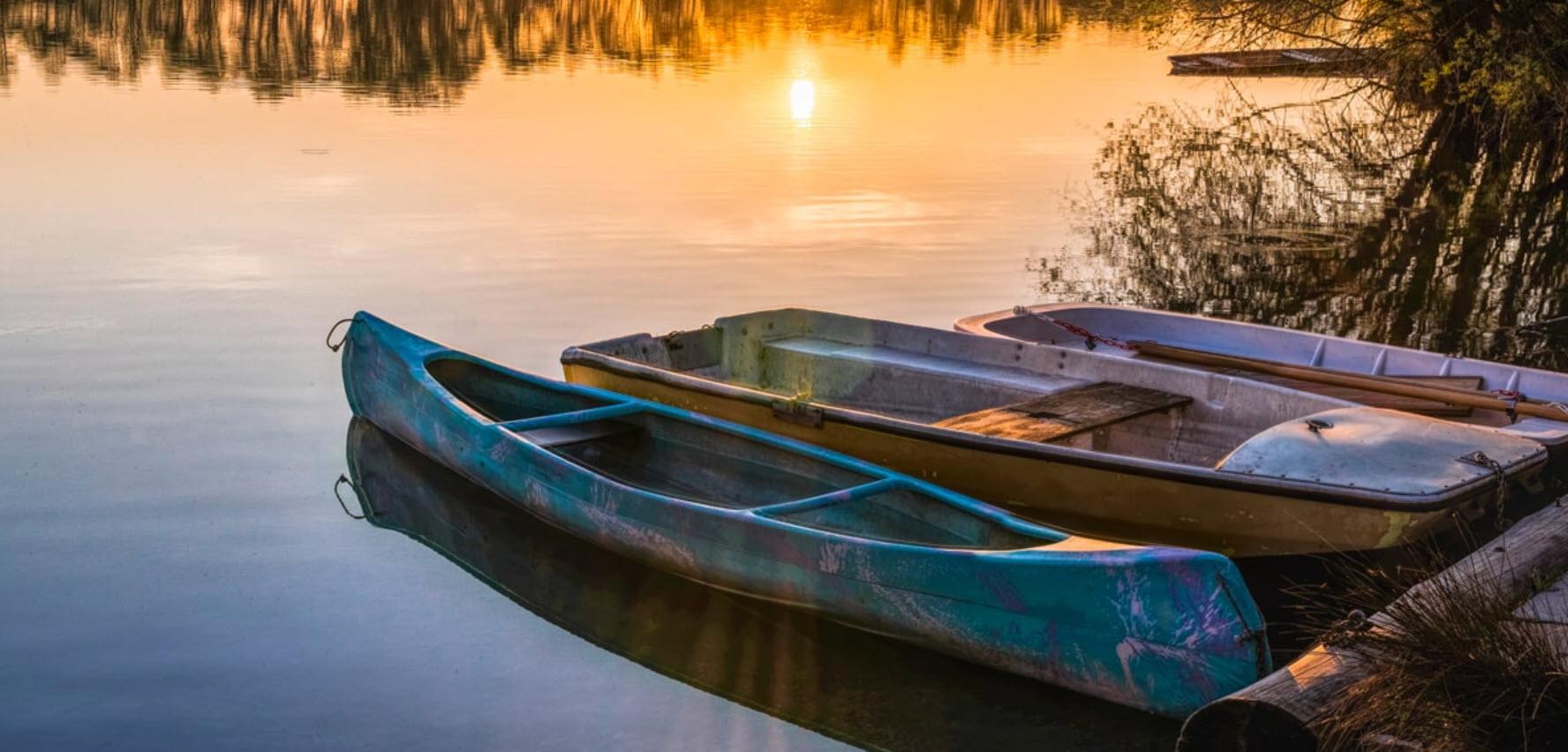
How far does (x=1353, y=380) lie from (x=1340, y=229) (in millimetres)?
9270

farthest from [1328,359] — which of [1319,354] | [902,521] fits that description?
[902,521]

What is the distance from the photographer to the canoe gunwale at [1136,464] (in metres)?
7.46

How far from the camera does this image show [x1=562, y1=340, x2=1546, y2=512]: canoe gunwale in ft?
24.5

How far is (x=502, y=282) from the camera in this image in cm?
1553

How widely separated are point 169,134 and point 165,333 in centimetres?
1200

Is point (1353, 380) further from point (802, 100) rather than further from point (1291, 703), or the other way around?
point (802, 100)

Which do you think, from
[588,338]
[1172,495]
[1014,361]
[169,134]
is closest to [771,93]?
[169,134]

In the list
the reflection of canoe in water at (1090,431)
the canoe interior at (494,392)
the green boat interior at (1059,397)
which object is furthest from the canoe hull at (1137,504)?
the canoe interior at (494,392)

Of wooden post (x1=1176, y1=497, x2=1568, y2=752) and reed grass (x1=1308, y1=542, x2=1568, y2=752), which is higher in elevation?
reed grass (x1=1308, y1=542, x2=1568, y2=752)

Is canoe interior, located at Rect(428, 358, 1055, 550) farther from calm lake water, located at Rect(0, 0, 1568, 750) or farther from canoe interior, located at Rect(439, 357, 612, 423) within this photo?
calm lake water, located at Rect(0, 0, 1568, 750)

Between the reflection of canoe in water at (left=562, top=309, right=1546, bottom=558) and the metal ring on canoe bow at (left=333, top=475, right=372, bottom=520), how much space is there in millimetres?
1532

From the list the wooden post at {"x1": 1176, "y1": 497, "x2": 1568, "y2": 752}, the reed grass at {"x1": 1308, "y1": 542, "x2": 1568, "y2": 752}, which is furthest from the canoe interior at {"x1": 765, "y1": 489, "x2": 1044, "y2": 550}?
the reed grass at {"x1": 1308, "y1": 542, "x2": 1568, "y2": 752}

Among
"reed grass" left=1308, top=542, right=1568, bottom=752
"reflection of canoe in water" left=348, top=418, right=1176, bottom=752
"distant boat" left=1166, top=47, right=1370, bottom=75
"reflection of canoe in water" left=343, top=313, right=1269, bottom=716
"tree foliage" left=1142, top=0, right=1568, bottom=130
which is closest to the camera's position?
"reed grass" left=1308, top=542, right=1568, bottom=752

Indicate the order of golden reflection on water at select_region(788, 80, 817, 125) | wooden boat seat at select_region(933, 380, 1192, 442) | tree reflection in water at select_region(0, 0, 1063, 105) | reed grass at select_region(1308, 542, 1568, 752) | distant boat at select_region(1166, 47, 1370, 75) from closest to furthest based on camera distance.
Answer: reed grass at select_region(1308, 542, 1568, 752)
wooden boat seat at select_region(933, 380, 1192, 442)
golden reflection on water at select_region(788, 80, 817, 125)
tree reflection in water at select_region(0, 0, 1063, 105)
distant boat at select_region(1166, 47, 1370, 75)
